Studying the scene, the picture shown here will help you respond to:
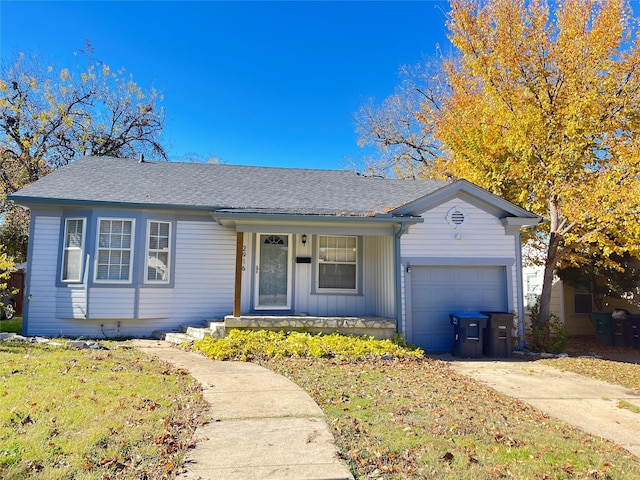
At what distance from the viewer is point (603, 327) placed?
1273 centimetres

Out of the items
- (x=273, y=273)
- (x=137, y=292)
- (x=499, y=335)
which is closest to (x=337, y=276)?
(x=273, y=273)

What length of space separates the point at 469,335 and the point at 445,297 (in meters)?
1.10

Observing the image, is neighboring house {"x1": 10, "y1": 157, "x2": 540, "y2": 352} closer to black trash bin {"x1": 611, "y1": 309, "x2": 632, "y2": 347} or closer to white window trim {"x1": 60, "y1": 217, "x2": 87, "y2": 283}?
white window trim {"x1": 60, "y1": 217, "x2": 87, "y2": 283}

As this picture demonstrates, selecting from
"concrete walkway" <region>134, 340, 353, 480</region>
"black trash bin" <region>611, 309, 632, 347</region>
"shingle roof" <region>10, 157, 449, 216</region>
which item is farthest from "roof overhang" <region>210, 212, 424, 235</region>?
"black trash bin" <region>611, 309, 632, 347</region>

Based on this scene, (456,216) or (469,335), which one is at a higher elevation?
(456,216)

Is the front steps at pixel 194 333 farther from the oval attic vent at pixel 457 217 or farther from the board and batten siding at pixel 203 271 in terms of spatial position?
the oval attic vent at pixel 457 217

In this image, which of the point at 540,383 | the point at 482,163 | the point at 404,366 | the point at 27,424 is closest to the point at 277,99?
the point at 482,163

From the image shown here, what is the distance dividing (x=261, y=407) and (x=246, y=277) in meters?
5.92

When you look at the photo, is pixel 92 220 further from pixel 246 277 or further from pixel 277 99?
pixel 277 99

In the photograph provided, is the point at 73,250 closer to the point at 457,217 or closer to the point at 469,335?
the point at 457,217

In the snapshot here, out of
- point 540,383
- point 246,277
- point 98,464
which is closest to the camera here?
point 98,464

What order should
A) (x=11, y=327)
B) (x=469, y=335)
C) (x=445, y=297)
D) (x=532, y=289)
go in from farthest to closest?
1. (x=532, y=289)
2. (x=11, y=327)
3. (x=445, y=297)
4. (x=469, y=335)

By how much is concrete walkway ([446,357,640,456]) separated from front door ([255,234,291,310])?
418 centimetres

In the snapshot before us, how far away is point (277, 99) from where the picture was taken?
1945 cm
